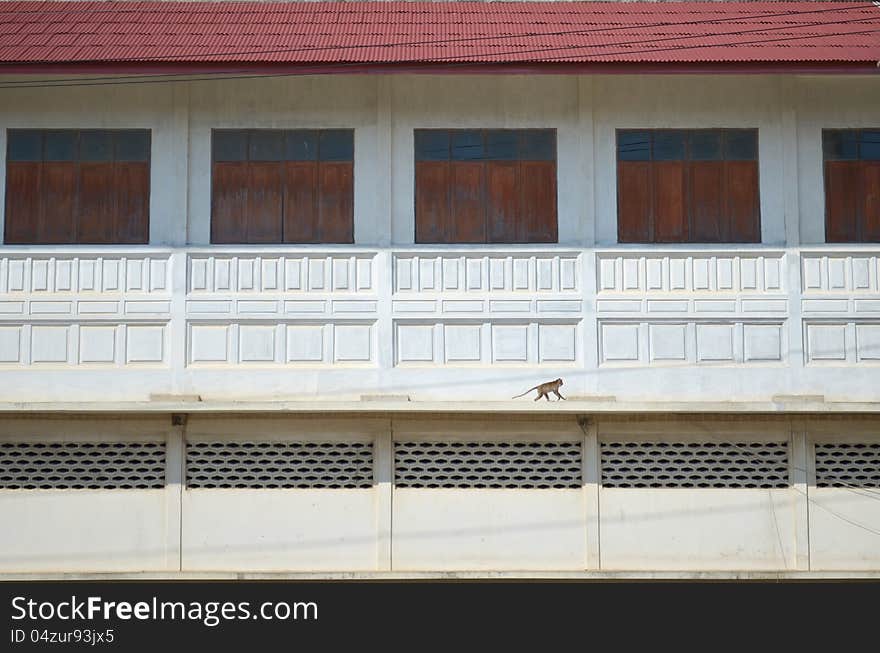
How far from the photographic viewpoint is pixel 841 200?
17359 millimetres

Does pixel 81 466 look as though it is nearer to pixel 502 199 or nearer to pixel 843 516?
pixel 502 199

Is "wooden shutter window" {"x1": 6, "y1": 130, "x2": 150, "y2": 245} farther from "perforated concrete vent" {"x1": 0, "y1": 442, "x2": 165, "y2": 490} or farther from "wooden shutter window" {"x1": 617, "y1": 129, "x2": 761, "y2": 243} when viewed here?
"wooden shutter window" {"x1": 617, "y1": 129, "x2": 761, "y2": 243}

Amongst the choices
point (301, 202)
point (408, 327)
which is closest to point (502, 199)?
point (408, 327)

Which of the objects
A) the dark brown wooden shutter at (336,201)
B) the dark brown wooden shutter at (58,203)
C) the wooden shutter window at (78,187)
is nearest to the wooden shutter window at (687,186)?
the dark brown wooden shutter at (336,201)

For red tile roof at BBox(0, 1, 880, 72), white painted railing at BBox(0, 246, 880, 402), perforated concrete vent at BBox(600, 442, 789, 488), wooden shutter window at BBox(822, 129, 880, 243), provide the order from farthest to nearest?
wooden shutter window at BBox(822, 129, 880, 243)
perforated concrete vent at BBox(600, 442, 789, 488)
white painted railing at BBox(0, 246, 880, 402)
red tile roof at BBox(0, 1, 880, 72)

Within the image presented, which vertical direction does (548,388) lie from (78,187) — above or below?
below

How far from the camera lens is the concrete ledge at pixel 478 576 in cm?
1636

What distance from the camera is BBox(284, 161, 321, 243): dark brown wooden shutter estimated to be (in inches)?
677

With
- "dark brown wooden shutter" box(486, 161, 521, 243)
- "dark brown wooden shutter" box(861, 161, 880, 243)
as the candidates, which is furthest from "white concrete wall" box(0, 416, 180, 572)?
"dark brown wooden shutter" box(861, 161, 880, 243)

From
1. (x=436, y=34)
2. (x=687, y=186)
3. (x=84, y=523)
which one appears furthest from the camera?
(x=436, y=34)

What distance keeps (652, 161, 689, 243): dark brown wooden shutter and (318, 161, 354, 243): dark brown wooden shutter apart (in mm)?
3570

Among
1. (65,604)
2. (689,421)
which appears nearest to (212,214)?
(65,604)

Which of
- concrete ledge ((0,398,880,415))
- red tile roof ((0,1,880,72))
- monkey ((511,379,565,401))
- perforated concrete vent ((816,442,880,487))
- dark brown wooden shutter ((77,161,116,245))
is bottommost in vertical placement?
perforated concrete vent ((816,442,880,487))

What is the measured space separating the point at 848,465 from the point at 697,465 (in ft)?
5.71
